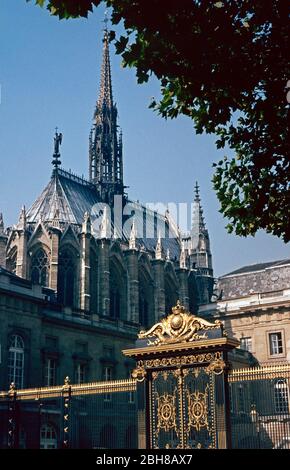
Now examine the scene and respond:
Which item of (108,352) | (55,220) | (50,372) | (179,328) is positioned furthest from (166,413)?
(55,220)

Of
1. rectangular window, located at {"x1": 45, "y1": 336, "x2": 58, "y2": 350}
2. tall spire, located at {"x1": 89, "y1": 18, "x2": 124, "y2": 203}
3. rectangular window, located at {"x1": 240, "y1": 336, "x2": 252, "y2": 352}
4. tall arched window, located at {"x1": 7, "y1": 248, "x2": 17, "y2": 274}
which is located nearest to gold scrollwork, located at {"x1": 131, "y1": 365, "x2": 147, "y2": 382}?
rectangular window, located at {"x1": 45, "y1": 336, "x2": 58, "y2": 350}

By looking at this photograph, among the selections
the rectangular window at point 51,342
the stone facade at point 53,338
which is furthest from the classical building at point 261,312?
the rectangular window at point 51,342

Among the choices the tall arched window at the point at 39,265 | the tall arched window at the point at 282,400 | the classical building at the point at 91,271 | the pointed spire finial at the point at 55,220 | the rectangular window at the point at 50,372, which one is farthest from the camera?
the pointed spire finial at the point at 55,220

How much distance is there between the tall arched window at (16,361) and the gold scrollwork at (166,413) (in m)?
17.9

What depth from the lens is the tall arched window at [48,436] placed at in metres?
30.5

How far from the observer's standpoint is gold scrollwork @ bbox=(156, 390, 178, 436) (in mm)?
17091

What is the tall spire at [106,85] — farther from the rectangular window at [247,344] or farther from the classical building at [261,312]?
the rectangular window at [247,344]

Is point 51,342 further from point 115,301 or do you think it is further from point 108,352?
point 115,301

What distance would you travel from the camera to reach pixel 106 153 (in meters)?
67.9

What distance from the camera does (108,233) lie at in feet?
177

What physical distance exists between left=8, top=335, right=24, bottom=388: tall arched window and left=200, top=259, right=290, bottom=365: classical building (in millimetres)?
18835

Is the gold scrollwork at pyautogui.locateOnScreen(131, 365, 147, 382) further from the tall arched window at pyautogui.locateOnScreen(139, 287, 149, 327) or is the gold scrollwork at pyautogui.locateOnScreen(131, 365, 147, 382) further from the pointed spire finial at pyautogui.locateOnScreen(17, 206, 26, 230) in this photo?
the tall arched window at pyautogui.locateOnScreen(139, 287, 149, 327)

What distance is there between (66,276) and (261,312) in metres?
14.2
